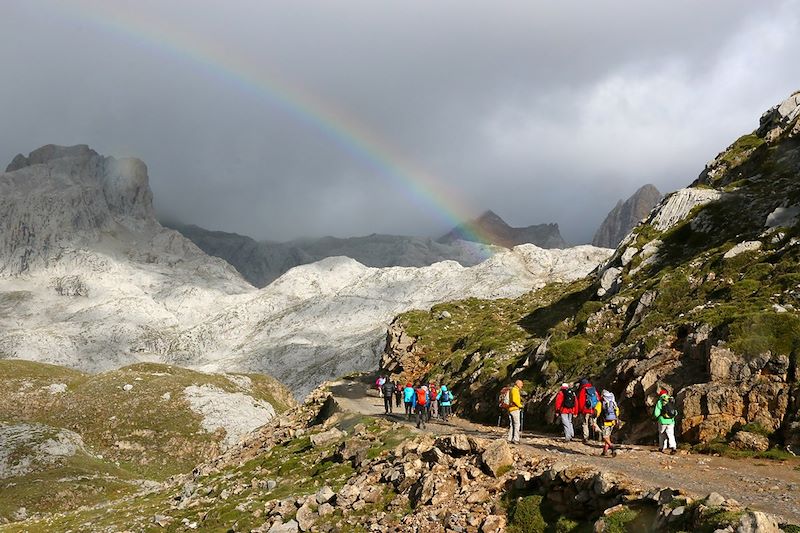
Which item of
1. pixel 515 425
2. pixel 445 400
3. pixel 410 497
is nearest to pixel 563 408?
pixel 515 425

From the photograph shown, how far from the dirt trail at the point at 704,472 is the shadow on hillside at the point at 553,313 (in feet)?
106

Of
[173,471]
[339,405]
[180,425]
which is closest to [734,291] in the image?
[339,405]

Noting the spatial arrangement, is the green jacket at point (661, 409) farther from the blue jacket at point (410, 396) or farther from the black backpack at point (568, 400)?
the blue jacket at point (410, 396)

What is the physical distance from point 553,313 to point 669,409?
136 feet

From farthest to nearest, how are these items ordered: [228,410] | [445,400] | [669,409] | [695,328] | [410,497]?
[228,410]
[445,400]
[695,328]
[669,409]
[410,497]

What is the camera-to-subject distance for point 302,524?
69.8ft

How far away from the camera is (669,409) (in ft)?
73.7

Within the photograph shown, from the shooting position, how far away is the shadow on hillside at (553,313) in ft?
193

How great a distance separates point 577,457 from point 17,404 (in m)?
94.8

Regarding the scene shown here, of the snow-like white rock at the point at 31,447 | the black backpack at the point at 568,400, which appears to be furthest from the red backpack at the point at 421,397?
the snow-like white rock at the point at 31,447

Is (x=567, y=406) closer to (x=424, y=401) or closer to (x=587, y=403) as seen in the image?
(x=587, y=403)

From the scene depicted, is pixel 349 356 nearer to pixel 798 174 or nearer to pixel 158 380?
pixel 158 380

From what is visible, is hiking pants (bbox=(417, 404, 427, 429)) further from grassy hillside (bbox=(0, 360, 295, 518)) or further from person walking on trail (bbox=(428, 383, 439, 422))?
grassy hillside (bbox=(0, 360, 295, 518))

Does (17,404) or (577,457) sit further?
(17,404)
